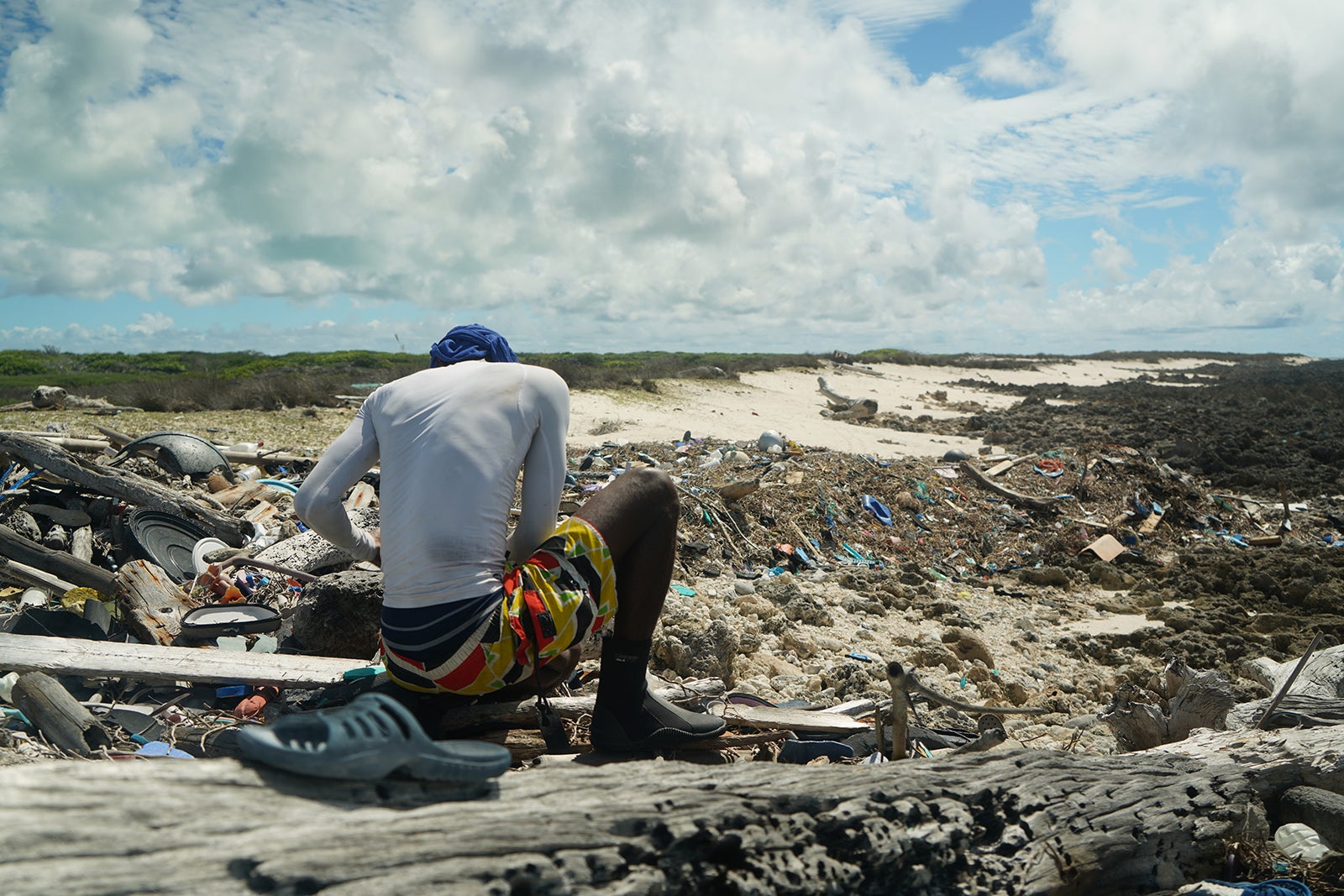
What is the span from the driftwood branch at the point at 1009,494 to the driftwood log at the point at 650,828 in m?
8.22

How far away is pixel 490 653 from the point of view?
7.91 feet

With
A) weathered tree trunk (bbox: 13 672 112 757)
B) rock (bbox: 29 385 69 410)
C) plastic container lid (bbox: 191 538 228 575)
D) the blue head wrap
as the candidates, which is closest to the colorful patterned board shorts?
the blue head wrap

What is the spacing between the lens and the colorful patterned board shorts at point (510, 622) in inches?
93.4

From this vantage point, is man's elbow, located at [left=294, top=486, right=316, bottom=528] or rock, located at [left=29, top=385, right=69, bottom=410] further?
rock, located at [left=29, top=385, right=69, bottom=410]

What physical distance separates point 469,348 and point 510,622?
39.1 inches

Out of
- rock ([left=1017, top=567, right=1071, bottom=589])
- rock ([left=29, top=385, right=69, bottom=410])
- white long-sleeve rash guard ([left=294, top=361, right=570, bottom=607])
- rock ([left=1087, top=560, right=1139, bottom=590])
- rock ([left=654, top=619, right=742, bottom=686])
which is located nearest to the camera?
white long-sleeve rash guard ([left=294, top=361, right=570, bottom=607])

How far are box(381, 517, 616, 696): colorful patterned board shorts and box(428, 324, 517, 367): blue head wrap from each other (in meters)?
0.68

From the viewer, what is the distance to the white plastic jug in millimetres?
2670

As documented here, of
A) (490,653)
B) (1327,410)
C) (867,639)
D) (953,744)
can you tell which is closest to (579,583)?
(490,653)

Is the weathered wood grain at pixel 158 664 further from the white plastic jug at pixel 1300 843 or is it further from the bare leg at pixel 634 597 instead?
the white plastic jug at pixel 1300 843

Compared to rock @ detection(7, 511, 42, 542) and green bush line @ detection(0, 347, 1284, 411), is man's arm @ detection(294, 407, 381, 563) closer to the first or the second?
rock @ detection(7, 511, 42, 542)

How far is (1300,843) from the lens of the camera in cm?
274

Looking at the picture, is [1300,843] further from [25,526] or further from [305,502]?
[25,526]

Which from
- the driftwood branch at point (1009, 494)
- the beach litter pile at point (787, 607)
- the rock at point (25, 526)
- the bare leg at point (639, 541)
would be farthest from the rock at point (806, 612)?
the rock at point (25, 526)
